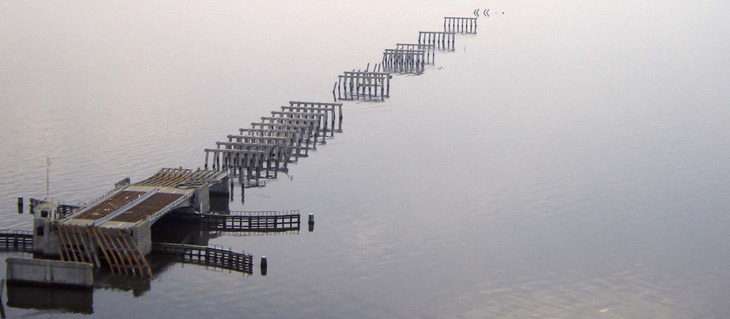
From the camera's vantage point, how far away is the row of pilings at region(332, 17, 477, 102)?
434 ft

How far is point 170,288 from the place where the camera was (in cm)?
6144

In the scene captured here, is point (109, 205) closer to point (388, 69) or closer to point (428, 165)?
point (428, 165)

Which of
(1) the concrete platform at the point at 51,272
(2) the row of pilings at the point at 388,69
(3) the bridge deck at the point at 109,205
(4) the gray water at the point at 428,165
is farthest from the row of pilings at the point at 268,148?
(1) the concrete platform at the point at 51,272

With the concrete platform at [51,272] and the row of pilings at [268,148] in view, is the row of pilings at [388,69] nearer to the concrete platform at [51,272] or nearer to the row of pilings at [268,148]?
the row of pilings at [268,148]

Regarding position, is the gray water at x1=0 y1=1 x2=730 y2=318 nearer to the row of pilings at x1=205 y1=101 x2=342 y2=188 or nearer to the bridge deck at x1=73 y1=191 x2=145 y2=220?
the row of pilings at x1=205 y1=101 x2=342 y2=188

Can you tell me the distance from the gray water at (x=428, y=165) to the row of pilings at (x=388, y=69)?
8.84 feet

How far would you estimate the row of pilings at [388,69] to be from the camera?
434ft

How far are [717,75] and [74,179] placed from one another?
4165 inches

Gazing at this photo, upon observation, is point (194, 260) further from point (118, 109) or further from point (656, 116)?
point (656, 116)

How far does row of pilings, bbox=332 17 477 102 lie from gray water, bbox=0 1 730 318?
2.69 meters

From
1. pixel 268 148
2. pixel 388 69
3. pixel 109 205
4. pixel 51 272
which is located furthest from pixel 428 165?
pixel 388 69

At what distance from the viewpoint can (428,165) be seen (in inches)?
3802

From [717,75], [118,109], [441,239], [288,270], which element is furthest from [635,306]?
[717,75]

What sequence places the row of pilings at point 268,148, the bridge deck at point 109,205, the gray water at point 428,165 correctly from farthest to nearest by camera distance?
the row of pilings at point 268,148, the bridge deck at point 109,205, the gray water at point 428,165
